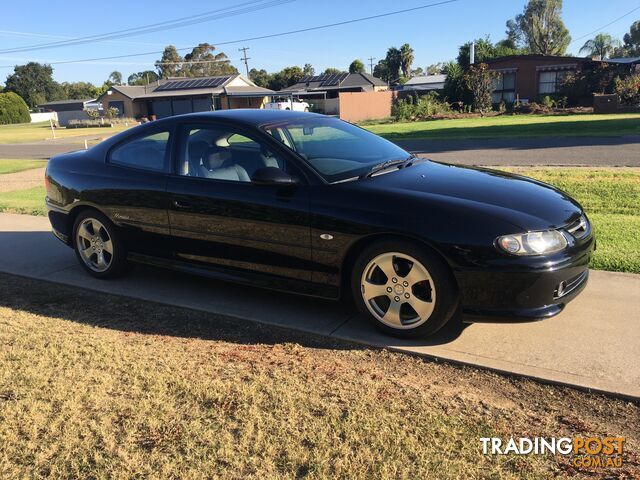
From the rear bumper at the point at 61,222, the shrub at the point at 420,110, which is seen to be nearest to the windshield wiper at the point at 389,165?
the rear bumper at the point at 61,222

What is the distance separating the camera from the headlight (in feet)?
11.5

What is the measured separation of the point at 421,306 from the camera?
149 inches

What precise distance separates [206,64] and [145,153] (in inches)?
4041

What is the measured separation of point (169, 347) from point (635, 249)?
4.66 m

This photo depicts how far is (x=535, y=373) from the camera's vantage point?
340 cm

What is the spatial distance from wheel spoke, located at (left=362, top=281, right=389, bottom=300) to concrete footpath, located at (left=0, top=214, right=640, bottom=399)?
310 millimetres

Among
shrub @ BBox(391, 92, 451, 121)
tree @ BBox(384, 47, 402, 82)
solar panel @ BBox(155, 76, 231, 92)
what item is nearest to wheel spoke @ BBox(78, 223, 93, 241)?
shrub @ BBox(391, 92, 451, 121)

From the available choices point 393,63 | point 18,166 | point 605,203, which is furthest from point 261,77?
point 605,203

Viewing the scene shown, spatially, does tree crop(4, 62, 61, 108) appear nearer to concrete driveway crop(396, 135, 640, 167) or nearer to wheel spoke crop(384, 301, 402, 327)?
concrete driveway crop(396, 135, 640, 167)

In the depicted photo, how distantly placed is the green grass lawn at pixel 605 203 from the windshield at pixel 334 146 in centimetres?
242

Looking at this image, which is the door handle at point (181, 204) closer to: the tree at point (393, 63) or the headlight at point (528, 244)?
the headlight at point (528, 244)

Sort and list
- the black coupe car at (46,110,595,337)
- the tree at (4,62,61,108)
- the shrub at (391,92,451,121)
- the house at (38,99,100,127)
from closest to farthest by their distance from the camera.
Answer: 1. the black coupe car at (46,110,595,337)
2. the shrub at (391,92,451,121)
3. the house at (38,99,100,127)
4. the tree at (4,62,61,108)

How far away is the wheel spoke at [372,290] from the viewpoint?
12.7ft

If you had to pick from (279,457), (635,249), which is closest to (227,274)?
(279,457)
